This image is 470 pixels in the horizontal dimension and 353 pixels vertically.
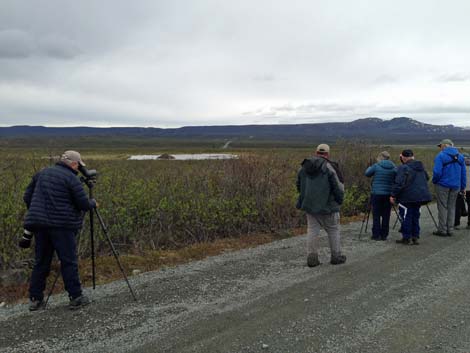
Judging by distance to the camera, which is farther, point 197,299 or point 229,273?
point 229,273

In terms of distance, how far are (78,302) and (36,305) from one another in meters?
0.57

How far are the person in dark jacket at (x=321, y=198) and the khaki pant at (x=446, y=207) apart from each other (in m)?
4.04

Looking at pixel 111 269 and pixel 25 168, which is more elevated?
pixel 25 168

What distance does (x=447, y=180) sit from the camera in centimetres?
1023

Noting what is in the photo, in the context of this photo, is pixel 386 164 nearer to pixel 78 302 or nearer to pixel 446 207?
pixel 446 207

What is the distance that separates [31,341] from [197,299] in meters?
2.19

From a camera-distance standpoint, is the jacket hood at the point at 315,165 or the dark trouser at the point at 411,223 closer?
the jacket hood at the point at 315,165

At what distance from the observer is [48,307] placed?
573 centimetres

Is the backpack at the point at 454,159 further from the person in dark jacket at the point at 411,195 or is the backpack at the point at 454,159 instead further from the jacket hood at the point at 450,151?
the person in dark jacket at the point at 411,195

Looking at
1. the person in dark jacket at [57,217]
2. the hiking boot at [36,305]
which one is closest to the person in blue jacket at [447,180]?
the person in dark jacket at [57,217]

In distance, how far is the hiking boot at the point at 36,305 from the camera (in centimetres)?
559

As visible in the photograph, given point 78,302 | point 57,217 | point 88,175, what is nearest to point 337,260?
point 78,302

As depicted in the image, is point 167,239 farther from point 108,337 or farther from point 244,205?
point 108,337

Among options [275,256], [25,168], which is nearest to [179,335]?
[275,256]
